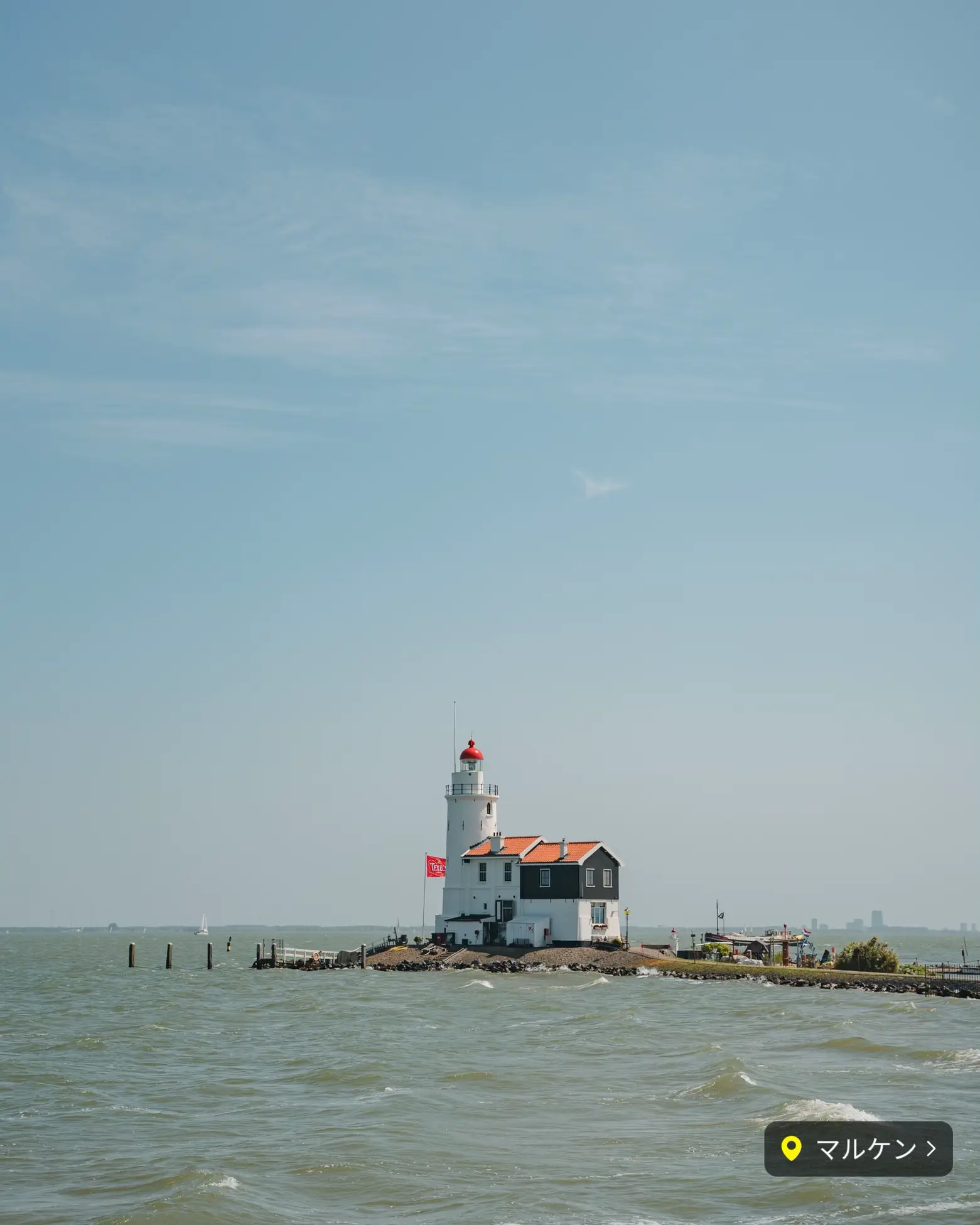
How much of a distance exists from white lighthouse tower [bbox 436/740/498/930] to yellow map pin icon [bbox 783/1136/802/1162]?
171ft

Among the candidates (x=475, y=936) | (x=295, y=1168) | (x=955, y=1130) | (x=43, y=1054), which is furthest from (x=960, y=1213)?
(x=475, y=936)

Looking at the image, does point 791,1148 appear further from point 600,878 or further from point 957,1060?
point 600,878

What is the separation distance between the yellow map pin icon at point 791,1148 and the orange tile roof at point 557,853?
151 ft

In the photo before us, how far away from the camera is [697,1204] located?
2100 cm

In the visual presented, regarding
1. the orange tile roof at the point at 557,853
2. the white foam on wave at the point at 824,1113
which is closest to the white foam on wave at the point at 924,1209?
the white foam on wave at the point at 824,1113

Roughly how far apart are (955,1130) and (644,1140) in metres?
6.39

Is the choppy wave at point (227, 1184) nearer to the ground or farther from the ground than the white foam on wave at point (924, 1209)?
nearer to the ground

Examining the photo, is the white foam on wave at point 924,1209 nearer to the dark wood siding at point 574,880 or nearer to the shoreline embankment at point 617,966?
the shoreline embankment at point 617,966

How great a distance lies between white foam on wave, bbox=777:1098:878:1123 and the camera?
86.7 ft

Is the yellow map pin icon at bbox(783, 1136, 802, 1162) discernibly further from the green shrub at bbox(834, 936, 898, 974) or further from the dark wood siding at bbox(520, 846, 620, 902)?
the dark wood siding at bbox(520, 846, 620, 902)

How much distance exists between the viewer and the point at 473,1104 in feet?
97.6

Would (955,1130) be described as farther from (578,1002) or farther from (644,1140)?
(578,1002)

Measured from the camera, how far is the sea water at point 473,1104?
845 inches

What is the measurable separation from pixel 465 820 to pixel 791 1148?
53376 millimetres
